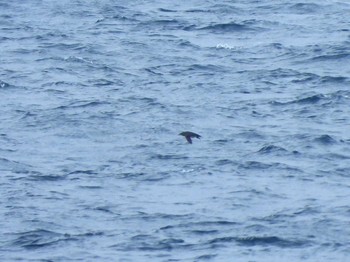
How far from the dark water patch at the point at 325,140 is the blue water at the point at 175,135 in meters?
0.06

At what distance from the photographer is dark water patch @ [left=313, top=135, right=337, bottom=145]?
2974cm

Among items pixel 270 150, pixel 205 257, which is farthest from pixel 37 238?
pixel 270 150

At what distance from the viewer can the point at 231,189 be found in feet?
87.7

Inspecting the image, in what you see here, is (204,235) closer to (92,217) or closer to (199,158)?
(92,217)

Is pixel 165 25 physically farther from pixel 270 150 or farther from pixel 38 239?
pixel 38 239

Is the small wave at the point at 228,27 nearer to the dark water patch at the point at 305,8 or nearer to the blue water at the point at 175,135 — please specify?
the blue water at the point at 175,135

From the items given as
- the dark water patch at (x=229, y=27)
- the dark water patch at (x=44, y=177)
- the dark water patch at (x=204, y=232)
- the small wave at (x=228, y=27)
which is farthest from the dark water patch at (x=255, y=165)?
the small wave at (x=228, y=27)

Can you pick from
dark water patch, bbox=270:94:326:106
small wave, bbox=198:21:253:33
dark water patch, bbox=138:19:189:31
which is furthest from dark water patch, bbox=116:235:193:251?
dark water patch, bbox=138:19:189:31

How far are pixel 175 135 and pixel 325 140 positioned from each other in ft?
11.2

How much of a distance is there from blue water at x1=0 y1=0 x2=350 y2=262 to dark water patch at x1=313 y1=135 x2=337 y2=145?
57 millimetres

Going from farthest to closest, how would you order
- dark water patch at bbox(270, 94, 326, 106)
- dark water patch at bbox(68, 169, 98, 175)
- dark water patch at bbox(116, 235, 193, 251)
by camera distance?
dark water patch at bbox(270, 94, 326, 106), dark water patch at bbox(68, 169, 98, 175), dark water patch at bbox(116, 235, 193, 251)

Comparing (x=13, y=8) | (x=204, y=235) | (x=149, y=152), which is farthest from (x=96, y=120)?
(x=13, y=8)

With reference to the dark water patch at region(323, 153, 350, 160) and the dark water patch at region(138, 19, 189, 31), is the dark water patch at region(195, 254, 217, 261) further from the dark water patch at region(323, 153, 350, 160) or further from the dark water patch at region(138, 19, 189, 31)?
the dark water patch at region(138, 19, 189, 31)

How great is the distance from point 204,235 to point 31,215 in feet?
11.4
